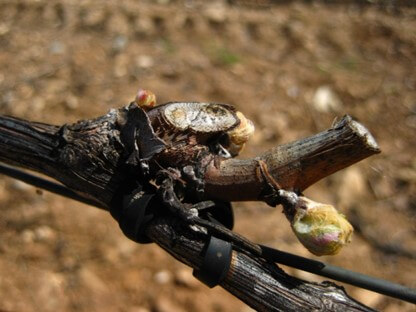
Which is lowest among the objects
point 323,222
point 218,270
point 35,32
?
point 35,32

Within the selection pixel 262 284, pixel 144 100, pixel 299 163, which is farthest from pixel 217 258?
pixel 144 100

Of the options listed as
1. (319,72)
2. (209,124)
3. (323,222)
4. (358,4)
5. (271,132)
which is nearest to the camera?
(323,222)

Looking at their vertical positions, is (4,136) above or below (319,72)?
above

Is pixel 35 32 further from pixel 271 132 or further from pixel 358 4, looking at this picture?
pixel 358 4

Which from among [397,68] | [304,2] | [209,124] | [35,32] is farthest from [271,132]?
[209,124]

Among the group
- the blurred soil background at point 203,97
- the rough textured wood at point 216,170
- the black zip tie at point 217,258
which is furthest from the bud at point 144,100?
the blurred soil background at point 203,97

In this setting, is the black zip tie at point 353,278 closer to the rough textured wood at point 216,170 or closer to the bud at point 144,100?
the rough textured wood at point 216,170

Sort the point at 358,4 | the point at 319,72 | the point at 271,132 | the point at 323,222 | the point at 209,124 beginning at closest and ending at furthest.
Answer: the point at 323,222 → the point at 209,124 → the point at 271,132 → the point at 319,72 → the point at 358,4
